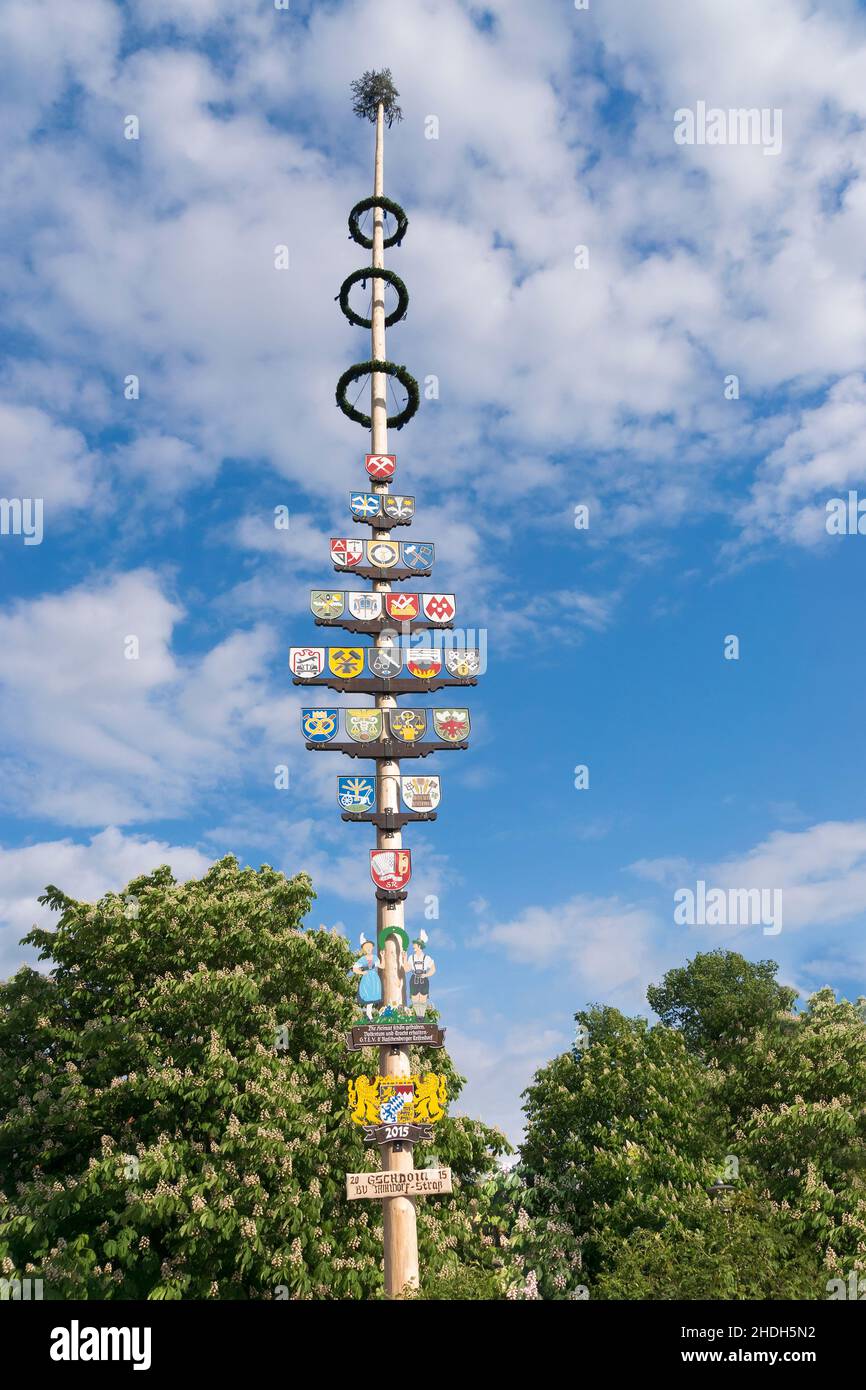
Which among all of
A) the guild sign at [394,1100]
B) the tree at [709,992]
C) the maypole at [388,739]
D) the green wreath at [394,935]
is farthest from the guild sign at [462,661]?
the tree at [709,992]

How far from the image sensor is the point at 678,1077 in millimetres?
26031

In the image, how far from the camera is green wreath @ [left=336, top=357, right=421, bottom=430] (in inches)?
920

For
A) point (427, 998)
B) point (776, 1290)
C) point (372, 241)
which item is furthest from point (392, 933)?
point (372, 241)

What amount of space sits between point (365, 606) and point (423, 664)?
177cm

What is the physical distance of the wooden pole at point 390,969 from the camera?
17.0m

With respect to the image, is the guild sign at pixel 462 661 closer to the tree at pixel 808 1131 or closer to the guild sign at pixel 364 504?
the guild sign at pixel 364 504

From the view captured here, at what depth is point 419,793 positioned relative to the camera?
1978cm

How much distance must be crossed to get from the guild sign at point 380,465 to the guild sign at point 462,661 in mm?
4640

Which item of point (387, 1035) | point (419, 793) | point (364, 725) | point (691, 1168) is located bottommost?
point (691, 1168)

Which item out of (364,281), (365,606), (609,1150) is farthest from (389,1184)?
(364,281)

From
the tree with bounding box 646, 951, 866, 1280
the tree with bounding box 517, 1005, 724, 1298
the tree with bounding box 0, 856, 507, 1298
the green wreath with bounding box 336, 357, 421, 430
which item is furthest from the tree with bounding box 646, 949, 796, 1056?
the green wreath with bounding box 336, 357, 421, 430

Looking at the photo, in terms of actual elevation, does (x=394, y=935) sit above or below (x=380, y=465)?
below

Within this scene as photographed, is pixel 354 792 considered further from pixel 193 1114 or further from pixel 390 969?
pixel 193 1114
